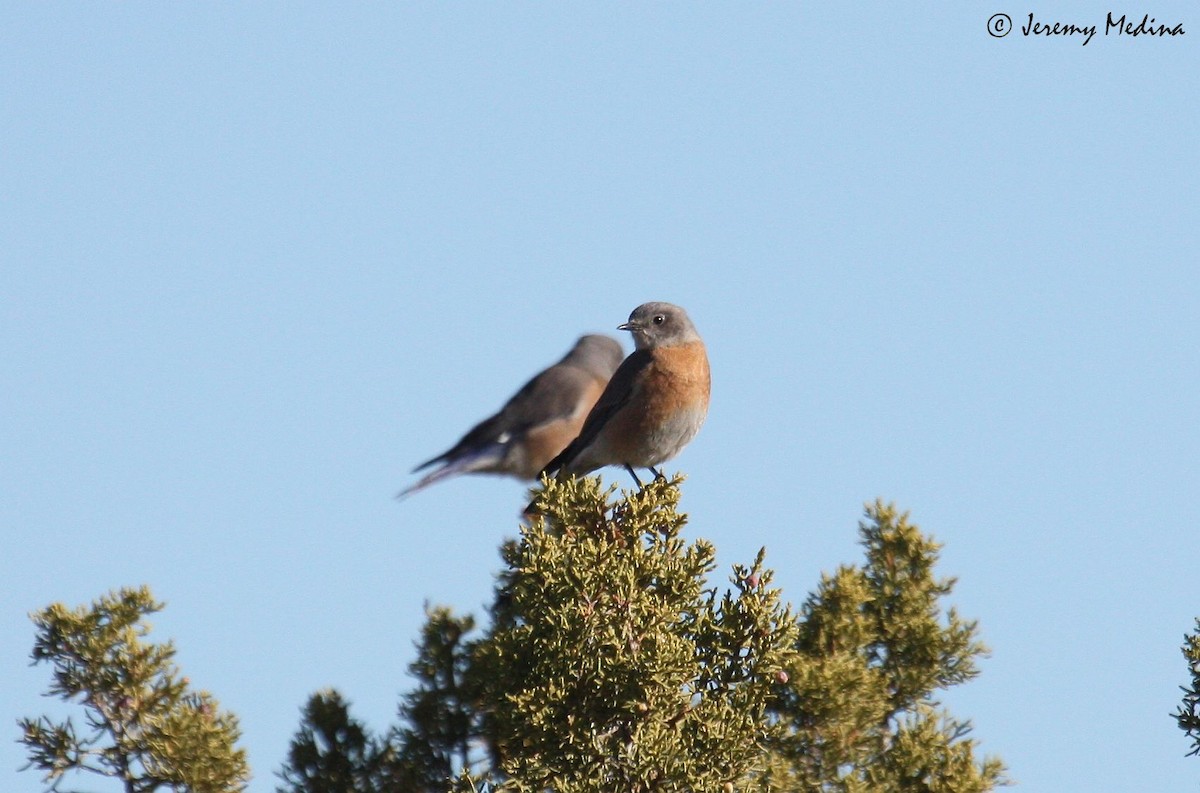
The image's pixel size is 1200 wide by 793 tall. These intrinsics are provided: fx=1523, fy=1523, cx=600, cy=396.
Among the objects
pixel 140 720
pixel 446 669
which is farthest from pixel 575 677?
pixel 446 669

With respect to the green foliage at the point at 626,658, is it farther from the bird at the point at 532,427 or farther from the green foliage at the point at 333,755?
the bird at the point at 532,427

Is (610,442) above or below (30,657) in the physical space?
above

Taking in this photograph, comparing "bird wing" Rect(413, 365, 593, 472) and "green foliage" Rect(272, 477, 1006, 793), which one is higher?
"bird wing" Rect(413, 365, 593, 472)

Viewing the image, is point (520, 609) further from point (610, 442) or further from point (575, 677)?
point (610, 442)

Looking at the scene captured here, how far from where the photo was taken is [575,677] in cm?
359

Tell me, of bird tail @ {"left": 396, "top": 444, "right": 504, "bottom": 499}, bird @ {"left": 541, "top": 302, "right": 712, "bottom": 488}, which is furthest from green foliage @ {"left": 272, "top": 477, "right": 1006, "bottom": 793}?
bird tail @ {"left": 396, "top": 444, "right": 504, "bottom": 499}

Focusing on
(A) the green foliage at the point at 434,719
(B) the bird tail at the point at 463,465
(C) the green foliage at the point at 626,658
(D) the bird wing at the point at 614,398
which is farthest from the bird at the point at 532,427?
(C) the green foliage at the point at 626,658

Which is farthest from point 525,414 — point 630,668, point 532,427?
point 630,668

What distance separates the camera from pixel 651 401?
731cm

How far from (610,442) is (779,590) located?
376cm

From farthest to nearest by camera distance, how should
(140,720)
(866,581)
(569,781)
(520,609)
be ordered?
(866,581), (140,720), (520,609), (569,781)

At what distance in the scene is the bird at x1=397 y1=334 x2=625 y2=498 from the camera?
455 inches

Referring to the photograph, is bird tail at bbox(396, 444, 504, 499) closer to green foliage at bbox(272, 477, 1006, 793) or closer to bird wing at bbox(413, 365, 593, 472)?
bird wing at bbox(413, 365, 593, 472)

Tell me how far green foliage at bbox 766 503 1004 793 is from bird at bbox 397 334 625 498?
19.7 feet
